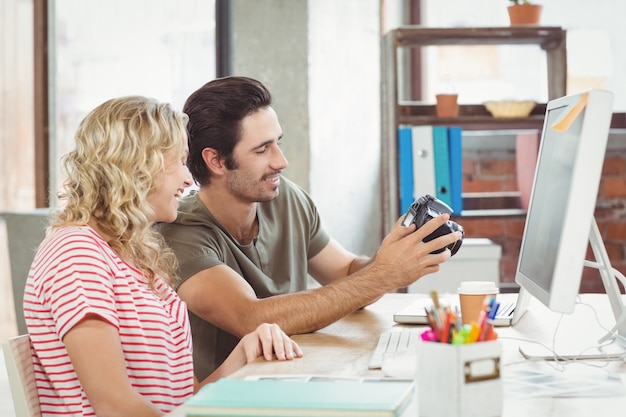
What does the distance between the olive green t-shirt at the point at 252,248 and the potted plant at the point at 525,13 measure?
1.60 meters

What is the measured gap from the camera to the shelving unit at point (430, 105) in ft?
11.0

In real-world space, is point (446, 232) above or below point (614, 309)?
above

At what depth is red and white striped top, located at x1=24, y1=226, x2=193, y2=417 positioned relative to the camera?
131 cm

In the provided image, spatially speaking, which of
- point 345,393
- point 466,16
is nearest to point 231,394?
point 345,393

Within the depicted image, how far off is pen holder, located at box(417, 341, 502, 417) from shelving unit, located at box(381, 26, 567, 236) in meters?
2.30

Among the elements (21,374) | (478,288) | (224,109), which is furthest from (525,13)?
(21,374)

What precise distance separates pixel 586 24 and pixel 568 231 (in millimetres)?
3058

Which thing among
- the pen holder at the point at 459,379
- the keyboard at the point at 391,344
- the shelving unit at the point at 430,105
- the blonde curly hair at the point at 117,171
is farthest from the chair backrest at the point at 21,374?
the shelving unit at the point at 430,105

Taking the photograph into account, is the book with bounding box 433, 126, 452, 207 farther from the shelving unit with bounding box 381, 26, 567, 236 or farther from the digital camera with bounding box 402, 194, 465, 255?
the digital camera with bounding box 402, 194, 465, 255

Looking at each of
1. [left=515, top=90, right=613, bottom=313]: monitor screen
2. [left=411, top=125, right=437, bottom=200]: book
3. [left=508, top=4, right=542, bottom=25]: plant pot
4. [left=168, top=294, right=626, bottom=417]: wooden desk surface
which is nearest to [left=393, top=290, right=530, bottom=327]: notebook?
[left=168, top=294, right=626, bottom=417]: wooden desk surface

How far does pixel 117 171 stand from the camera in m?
1.44

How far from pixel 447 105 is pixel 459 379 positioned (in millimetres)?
2517

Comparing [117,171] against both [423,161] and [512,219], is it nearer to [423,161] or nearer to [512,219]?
[423,161]

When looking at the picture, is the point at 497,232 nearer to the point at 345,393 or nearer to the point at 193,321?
the point at 193,321
